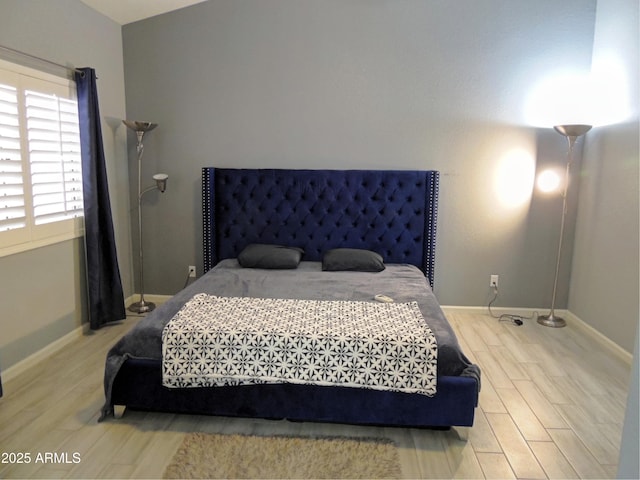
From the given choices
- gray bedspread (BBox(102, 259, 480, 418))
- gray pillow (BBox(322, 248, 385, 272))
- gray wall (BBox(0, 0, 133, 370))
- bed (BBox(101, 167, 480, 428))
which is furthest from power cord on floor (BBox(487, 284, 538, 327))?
gray wall (BBox(0, 0, 133, 370))

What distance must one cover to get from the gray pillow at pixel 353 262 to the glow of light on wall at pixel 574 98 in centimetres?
189

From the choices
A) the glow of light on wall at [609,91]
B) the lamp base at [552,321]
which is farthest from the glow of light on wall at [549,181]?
the lamp base at [552,321]

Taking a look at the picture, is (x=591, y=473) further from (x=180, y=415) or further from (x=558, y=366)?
(x=180, y=415)

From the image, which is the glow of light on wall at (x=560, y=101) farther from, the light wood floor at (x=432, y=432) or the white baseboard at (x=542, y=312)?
the light wood floor at (x=432, y=432)

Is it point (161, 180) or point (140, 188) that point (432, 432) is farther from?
point (140, 188)

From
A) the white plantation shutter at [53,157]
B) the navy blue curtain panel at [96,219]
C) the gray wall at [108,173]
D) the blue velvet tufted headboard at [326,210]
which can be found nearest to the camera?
the gray wall at [108,173]

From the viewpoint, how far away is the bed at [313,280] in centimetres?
243

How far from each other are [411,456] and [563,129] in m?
2.95

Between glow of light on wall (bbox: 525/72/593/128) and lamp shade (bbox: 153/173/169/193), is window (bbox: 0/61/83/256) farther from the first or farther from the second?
glow of light on wall (bbox: 525/72/593/128)

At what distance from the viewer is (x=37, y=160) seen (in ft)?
10.3

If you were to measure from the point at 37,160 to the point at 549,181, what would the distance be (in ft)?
13.5

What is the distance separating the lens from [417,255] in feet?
13.9

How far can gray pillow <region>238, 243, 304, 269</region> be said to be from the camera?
3.88 metres

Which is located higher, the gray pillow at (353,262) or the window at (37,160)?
the window at (37,160)
